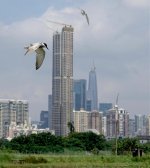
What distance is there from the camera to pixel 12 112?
138 metres

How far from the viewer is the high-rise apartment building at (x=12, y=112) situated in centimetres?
13625

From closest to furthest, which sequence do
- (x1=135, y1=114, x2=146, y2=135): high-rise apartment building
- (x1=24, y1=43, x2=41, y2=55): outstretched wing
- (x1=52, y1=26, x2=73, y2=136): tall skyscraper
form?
(x1=24, y1=43, x2=41, y2=55): outstretched wing → (x1=52, y1=26, x2=73, y2=136): tall skyscraper → (x1=135, y1=114, x2=146, y2=135): high-rise apartment building

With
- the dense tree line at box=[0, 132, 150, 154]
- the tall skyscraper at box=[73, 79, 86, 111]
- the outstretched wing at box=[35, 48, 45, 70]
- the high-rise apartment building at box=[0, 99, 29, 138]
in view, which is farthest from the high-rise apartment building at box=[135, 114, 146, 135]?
the outstretched wing at box=[35, 48, 45, 70]

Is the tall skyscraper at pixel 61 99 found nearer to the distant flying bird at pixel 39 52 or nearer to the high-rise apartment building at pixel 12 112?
the high-rise apartment building at pixel 12 112

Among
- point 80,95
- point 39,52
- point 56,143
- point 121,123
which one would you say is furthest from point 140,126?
point 39,52

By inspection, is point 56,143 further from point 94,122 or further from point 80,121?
point 80,121

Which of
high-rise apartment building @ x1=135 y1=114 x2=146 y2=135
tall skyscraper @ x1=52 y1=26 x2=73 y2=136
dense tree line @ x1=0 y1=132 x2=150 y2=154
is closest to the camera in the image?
dense tree line @ x1=0 y1=132 x2=150 y2=154

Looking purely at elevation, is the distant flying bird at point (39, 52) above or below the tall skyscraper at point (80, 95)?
below

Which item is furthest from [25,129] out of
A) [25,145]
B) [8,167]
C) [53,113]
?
[8,167]

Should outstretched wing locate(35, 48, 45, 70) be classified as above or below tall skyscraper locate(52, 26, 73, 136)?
below

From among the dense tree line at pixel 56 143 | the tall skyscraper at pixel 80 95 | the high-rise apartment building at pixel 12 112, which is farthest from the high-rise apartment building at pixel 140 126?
the dense tree line at pixel 56 143

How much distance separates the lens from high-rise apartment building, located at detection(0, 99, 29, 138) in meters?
136

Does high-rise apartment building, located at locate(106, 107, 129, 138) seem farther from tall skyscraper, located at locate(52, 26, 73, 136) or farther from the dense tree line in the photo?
the dense tree line

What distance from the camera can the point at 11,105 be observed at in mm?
138625
